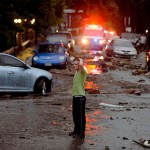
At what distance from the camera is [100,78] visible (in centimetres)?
2567

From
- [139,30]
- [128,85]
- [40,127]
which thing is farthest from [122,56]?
[139,30]

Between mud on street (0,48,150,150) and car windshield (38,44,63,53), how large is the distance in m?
8.35

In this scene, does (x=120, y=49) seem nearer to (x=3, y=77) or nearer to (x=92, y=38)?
(x=92, y=38)

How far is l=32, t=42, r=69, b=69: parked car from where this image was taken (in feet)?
97.0

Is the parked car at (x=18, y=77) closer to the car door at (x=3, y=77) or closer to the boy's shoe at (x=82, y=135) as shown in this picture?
the car door at (x=3, y=77)

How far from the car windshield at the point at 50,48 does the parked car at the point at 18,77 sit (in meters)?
11.8

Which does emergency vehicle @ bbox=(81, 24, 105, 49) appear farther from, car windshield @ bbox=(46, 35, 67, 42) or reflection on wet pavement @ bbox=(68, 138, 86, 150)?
reflection on wet pavement @ bbox=(68, 138, 86, 150)

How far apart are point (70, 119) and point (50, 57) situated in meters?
17.1

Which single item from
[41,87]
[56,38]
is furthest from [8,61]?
[56,38]

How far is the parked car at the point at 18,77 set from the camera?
1744 centimetres

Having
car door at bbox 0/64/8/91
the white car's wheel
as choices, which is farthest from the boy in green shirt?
the white car's wheel

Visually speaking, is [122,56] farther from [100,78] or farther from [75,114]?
[75,114]

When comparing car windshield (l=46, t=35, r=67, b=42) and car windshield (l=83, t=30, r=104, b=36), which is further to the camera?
car windshield (l=83, t=30, r=104, b=36)

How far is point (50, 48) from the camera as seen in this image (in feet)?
101
